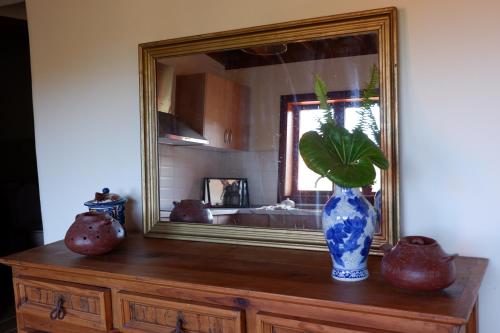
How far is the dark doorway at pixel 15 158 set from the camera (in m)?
3.25

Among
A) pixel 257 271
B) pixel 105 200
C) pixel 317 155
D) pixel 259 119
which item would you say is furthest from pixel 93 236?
pixel 317 155

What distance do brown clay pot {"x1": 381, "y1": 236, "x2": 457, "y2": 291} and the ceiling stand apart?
638 mm

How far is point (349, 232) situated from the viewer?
1.05 m

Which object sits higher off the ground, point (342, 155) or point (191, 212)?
point (342, 155)

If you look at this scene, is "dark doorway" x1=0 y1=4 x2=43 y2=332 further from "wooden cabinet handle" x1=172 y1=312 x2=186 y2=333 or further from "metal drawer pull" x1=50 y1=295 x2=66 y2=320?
"wooden cabinet handle" x1=172 y1=312 x2=186 y2=333

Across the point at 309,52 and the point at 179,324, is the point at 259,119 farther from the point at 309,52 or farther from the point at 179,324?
the point at 179,324

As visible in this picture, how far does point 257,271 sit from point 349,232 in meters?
0.28

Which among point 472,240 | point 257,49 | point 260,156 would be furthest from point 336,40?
point 472,240

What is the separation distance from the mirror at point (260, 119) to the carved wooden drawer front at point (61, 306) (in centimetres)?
42

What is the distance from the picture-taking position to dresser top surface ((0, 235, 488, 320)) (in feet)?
3.00

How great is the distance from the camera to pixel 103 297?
120cm

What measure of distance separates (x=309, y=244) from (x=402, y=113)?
20.0 inches

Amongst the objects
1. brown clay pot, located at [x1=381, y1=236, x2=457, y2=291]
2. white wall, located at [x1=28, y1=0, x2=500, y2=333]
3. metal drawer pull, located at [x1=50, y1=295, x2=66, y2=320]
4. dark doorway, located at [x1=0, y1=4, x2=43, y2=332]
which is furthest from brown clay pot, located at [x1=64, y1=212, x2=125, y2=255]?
dark doorway, located at [x1=0, y1=4, x2=43, y2=332]

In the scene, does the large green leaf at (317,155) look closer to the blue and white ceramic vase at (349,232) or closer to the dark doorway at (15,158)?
the blue and white ceramic vase at (349,232)
